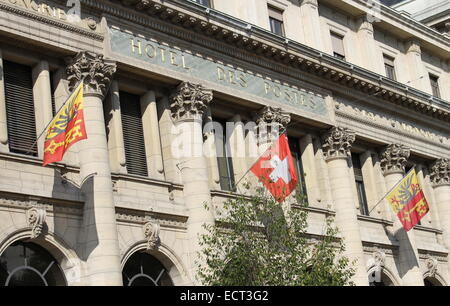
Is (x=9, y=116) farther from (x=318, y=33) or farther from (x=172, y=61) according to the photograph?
(x=318, y=33)

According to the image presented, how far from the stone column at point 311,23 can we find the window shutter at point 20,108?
16.3 metres

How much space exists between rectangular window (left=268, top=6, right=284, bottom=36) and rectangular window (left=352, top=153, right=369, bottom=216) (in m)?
7.63

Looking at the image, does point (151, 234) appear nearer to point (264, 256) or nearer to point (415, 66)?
point (264, 256)

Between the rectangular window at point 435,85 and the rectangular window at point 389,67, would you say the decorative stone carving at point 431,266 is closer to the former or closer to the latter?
the rectangular window at point 389,67

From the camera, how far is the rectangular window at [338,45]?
1718 inches

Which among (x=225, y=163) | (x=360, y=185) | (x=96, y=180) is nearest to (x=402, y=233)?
(x=360, y=185)

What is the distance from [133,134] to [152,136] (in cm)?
72

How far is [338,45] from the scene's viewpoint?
44.0 meters

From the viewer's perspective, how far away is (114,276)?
90.1 feet

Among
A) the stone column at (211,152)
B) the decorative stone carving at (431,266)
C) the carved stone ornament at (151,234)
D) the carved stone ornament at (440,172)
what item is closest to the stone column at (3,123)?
the carved stone ornament at (151,234)

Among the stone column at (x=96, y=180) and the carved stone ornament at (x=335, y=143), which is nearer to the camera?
the stone column at (x=96, y=180)

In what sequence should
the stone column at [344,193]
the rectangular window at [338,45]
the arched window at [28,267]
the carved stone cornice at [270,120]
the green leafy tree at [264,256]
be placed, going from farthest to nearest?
the rectangular window at [338,45], the stone column at [344,193], the carved stone cornice at [270,120], the green leafy tree at [264,256], the arched window at [28,267]

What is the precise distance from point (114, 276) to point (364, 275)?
578 inches
